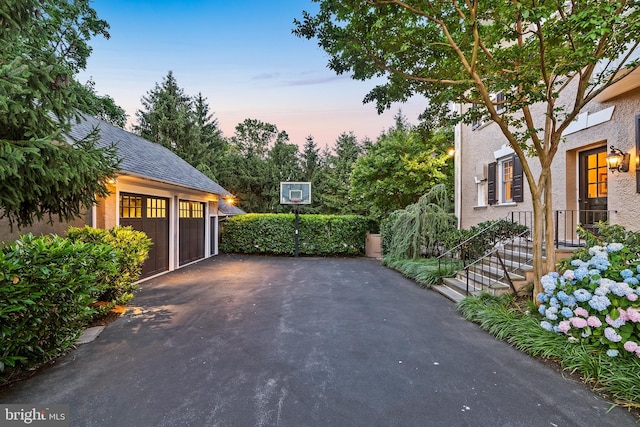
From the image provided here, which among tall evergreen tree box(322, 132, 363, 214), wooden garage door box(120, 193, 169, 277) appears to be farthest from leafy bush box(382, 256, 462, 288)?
tall evergreen tree box(322, 132, 363, 214)

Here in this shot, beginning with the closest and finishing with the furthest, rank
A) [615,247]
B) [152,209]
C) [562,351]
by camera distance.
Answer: [562,351]
[615,247]
[152,209]

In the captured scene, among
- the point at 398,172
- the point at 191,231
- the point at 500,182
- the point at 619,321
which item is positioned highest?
the point at 398,172

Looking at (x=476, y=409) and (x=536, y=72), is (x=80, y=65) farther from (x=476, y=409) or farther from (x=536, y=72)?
(x=476, y=409)

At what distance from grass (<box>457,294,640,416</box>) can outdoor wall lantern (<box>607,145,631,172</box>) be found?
2.94 m

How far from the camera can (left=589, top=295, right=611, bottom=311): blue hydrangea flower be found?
105 inches

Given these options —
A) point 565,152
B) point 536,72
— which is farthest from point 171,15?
point 565,152

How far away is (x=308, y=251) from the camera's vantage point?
12383mm

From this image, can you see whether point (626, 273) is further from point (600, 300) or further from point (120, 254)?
point (120, 254)

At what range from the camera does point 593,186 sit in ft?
18.0

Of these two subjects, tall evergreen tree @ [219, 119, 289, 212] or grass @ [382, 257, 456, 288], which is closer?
grass @ [382, 257, 456, 288]

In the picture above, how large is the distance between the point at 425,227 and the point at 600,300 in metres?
5.77

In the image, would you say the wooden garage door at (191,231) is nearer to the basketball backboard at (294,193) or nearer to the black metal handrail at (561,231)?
the basketball backboard at (294,193)

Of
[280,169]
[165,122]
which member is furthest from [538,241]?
[165,122]

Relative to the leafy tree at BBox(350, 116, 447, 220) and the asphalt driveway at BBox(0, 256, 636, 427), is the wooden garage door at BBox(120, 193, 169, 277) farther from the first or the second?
the leafy tree at BBox(350, 116, 447, 220)
